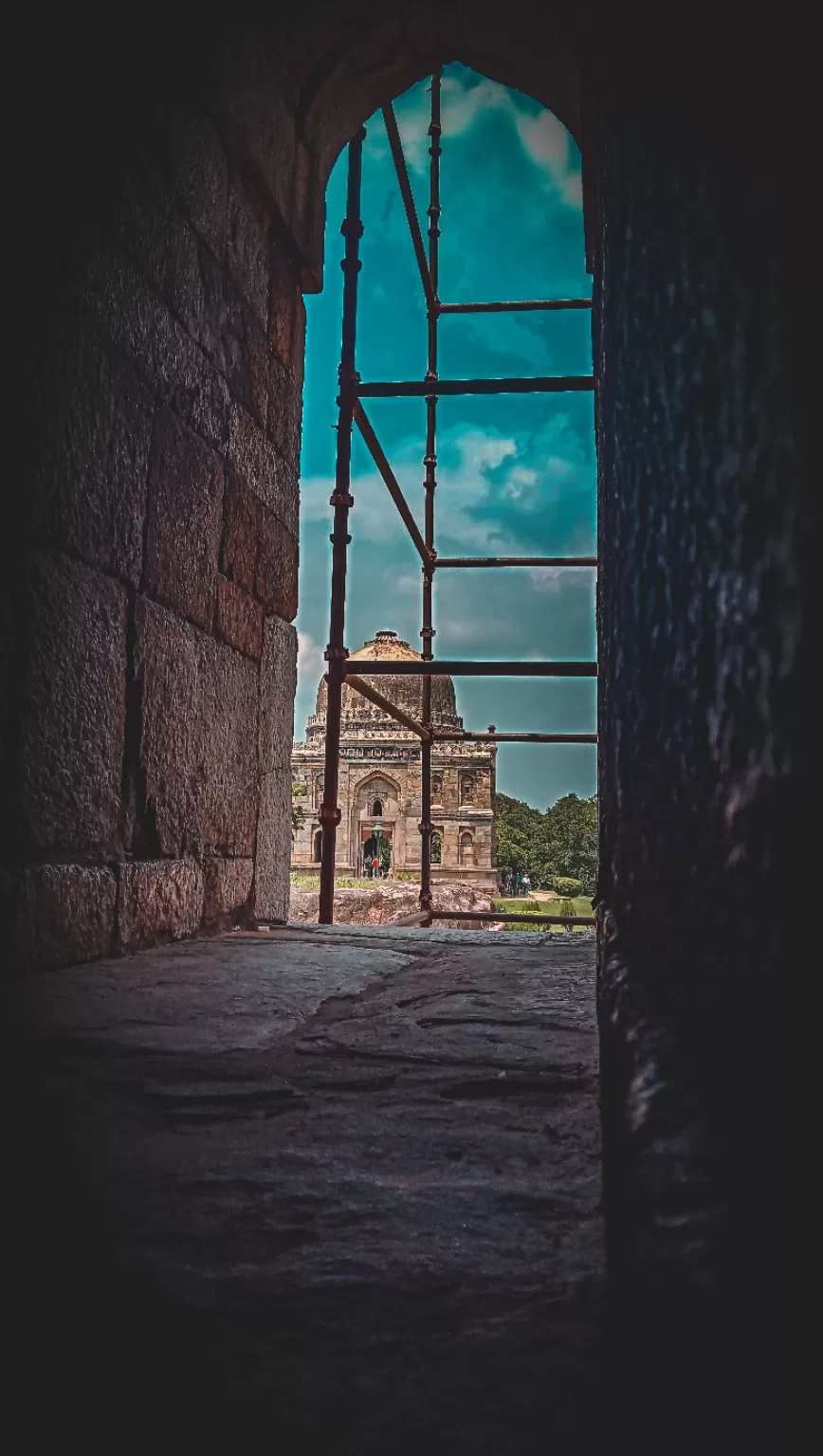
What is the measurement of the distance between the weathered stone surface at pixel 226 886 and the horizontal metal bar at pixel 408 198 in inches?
103

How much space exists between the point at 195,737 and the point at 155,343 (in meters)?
0.82

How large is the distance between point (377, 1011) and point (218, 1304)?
0.67 metres

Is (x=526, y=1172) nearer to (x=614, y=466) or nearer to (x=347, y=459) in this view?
(x=614, y=466)

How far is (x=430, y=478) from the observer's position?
16.0ft

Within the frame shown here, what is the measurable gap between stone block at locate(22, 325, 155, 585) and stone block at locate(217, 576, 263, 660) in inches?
16.1

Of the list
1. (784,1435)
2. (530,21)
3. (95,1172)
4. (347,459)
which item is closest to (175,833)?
(95,1172)

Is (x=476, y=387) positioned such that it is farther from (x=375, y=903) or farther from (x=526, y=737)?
(x=375, y=903)

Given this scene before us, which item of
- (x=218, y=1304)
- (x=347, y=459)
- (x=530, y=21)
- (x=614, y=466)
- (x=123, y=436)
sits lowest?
(x=218, y=1304)

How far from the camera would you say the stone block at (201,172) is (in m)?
1.87

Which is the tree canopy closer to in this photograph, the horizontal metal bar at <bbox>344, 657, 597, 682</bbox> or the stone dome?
the stone dome

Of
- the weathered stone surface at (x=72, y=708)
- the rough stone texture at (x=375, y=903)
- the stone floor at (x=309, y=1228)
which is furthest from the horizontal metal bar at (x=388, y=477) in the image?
the rough stone texture at (x=375, y=903)

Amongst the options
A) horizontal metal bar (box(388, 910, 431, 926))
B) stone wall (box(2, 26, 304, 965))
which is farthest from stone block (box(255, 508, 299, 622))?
horizontal metal bar (box(388, 910, 431, 926))

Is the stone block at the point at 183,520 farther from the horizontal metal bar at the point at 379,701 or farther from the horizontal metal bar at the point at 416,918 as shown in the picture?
the horizontal metal bar at the point at 416,918

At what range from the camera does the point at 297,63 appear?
239 centimetres
